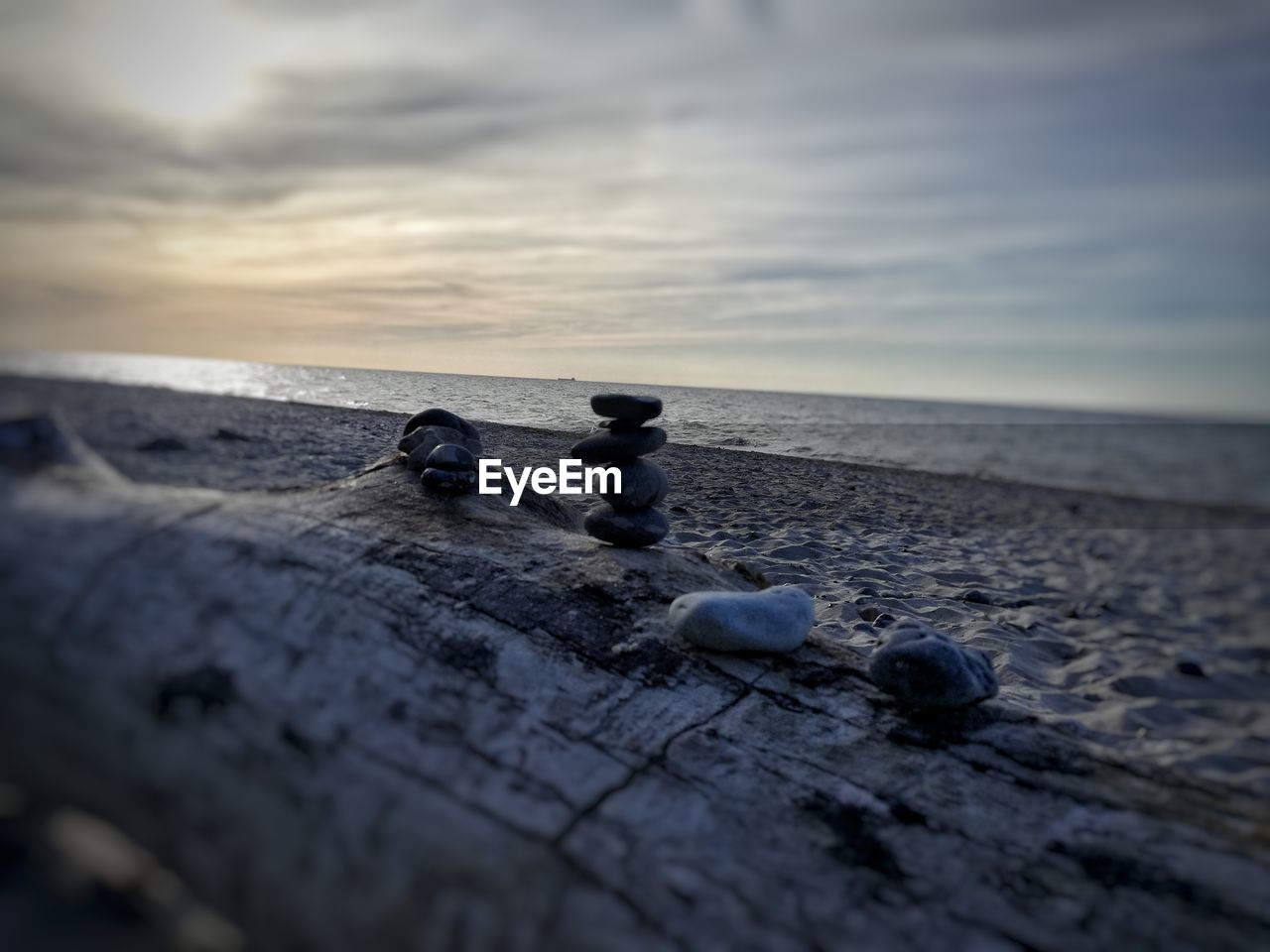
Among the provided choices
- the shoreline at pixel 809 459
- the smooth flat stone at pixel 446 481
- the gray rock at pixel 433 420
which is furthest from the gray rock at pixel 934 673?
the gray rock at pixel 433 420

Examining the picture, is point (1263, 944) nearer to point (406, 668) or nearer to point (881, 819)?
point (881, 819)

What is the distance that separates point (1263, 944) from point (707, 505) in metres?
5.90

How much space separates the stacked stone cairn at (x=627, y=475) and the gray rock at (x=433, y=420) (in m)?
1.75

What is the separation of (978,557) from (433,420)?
5.40 meters

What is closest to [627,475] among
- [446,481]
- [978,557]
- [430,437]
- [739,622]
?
[446,481]

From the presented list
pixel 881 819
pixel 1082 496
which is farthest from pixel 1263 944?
pixel 1082 496

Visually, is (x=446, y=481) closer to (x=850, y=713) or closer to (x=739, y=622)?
(x=739, y=622)

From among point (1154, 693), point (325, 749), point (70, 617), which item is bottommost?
point (1154, 693)

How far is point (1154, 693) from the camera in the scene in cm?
384

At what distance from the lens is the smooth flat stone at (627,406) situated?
4.39 metres

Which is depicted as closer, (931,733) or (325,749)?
(325,749)

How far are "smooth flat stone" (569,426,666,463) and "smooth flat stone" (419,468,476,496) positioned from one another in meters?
0.76

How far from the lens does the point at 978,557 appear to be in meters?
7.08

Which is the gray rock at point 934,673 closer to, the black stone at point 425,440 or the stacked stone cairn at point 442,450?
the stacked stone cairn at point 442,450
